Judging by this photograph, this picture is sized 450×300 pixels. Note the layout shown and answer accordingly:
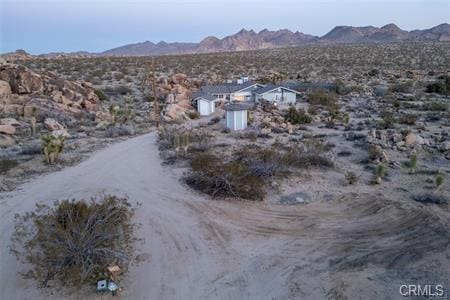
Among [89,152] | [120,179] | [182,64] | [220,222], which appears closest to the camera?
[220,222]

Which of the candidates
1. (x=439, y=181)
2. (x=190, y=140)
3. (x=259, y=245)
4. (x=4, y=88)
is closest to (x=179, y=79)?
(x=4, y=88)

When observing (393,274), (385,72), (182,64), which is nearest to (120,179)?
(393,274)

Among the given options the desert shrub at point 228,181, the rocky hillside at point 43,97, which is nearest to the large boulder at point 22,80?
the rocky hillside at point 43,97

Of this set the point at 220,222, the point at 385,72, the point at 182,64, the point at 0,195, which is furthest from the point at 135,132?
the point at 182,64

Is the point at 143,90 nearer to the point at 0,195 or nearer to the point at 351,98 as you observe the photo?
the point at 351,98

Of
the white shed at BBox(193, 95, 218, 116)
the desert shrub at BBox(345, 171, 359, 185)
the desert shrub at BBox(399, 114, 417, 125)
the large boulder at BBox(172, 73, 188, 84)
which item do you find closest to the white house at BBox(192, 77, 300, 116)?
the white shed at BBox(193, 95, 218, 116)

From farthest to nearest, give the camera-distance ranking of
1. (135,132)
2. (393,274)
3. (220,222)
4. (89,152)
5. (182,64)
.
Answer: (182,64)
(135,132)
(89,152)
(220,222)
(393,274)

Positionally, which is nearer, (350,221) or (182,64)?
(350,221)

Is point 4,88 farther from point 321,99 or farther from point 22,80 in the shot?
point 321,99
